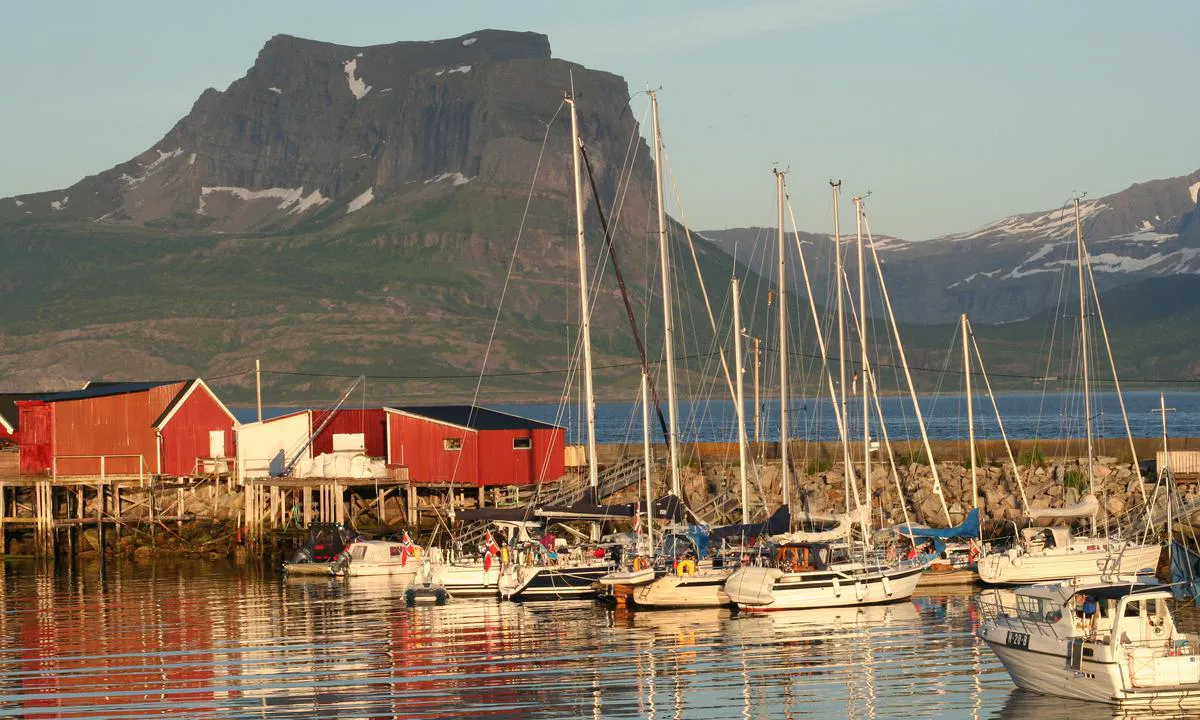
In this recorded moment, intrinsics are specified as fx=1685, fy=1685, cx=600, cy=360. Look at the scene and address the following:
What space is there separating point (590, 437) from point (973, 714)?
73.2ft

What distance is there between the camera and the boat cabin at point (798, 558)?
151ft

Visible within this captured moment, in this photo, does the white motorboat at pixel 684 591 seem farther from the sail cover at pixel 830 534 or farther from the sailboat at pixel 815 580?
the sail cover at pixel 830 534

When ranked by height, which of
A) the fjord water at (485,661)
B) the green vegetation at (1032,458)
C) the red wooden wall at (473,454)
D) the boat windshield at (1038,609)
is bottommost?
the fjord water at (485,661)

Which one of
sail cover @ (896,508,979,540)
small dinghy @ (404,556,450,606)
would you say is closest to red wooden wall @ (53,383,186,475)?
small dinghy @ (404,556,450,606)

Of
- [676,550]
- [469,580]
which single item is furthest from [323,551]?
[676,550]

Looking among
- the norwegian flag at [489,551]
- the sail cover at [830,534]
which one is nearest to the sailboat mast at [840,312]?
the sail cover at [830,534]

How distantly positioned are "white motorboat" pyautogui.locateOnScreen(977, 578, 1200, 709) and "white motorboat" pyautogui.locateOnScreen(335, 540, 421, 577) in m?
31.0

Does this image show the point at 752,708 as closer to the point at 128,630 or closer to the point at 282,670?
the point at 282,670

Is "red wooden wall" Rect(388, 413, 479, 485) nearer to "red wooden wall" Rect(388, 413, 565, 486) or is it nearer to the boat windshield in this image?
"red wooden wall" Rect(388, 413, 565, 486)

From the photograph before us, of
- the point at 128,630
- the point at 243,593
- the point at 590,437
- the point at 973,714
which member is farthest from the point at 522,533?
the point at 973,714

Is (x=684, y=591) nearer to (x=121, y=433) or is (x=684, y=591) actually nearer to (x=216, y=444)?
(x=216, y=444)

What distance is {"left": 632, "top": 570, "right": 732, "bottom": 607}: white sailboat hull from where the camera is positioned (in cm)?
4628

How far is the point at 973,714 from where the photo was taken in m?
29.6

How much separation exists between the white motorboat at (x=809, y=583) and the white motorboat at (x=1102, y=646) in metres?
13.6
